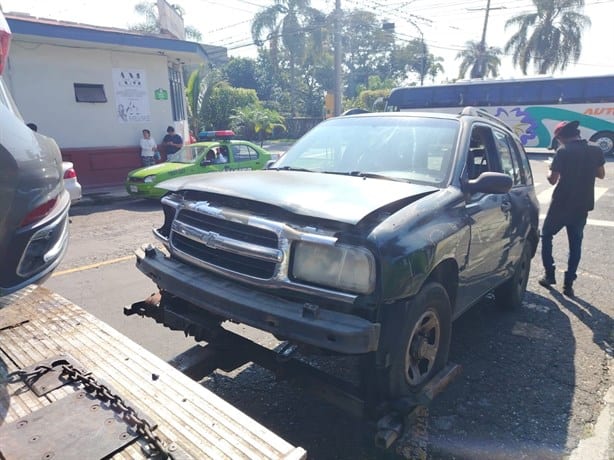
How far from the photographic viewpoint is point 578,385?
11.3ft

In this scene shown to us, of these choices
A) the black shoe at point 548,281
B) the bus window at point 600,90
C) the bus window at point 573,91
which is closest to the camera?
the black shoe at point 548,281

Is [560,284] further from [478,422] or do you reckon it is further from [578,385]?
[478,422]

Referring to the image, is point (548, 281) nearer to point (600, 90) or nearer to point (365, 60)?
point (600, 90)

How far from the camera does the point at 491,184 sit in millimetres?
3215

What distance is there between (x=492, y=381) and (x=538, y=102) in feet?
72.4

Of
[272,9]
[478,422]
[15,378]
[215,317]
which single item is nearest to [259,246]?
[215,317]

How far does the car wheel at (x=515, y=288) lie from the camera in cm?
463

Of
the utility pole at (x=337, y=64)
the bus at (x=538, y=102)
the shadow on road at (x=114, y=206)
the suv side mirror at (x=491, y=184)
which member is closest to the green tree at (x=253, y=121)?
the utility pole at (x=337, y=64)

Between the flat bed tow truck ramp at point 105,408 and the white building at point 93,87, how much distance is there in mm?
11723

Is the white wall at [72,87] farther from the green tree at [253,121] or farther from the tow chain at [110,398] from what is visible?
the green tree at [253,121]

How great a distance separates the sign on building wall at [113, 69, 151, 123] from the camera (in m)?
13.8

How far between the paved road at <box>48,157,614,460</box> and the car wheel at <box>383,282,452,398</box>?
398 millimetres

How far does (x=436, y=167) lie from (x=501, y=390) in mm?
1687

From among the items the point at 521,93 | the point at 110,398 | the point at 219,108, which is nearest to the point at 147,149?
the point at 219,108
